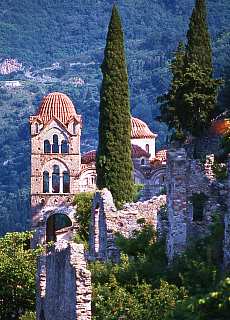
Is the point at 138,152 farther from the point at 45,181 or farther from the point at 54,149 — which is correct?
the point at 54,149

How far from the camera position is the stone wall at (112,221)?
29.2m

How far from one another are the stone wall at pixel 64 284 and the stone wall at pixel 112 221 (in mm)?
2271

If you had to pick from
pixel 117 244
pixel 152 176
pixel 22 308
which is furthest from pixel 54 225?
pixel 117 244

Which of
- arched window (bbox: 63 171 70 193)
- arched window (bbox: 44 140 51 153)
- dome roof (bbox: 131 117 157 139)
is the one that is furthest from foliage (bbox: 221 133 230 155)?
arched window (bbox: 44 140 51 153)

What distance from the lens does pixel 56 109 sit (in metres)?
95.9

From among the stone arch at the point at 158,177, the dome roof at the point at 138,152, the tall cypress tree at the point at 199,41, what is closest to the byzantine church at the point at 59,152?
the dome roof at the point at 138,152

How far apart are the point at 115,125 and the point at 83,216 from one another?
41.4ft

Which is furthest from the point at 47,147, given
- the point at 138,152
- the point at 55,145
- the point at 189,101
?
the point at 189,101

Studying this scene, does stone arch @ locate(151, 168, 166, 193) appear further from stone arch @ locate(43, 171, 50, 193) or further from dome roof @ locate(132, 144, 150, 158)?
stone arch @ locate(43, 171, 50, 193)

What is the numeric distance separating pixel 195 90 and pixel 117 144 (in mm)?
20186

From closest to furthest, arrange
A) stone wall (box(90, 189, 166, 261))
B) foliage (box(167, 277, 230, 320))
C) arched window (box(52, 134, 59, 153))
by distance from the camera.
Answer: foliage (box(167, 277, 230, 320)) < stone wall (box(90, 189, 166, 261)) < arched window (box(52, 134, 59, 153))

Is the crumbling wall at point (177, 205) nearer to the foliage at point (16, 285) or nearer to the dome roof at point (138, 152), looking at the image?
the foliage at point (16, 285)

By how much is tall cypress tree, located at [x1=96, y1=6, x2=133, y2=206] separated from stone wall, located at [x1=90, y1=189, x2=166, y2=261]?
69.2ft

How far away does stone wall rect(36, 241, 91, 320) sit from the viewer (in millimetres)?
20672
